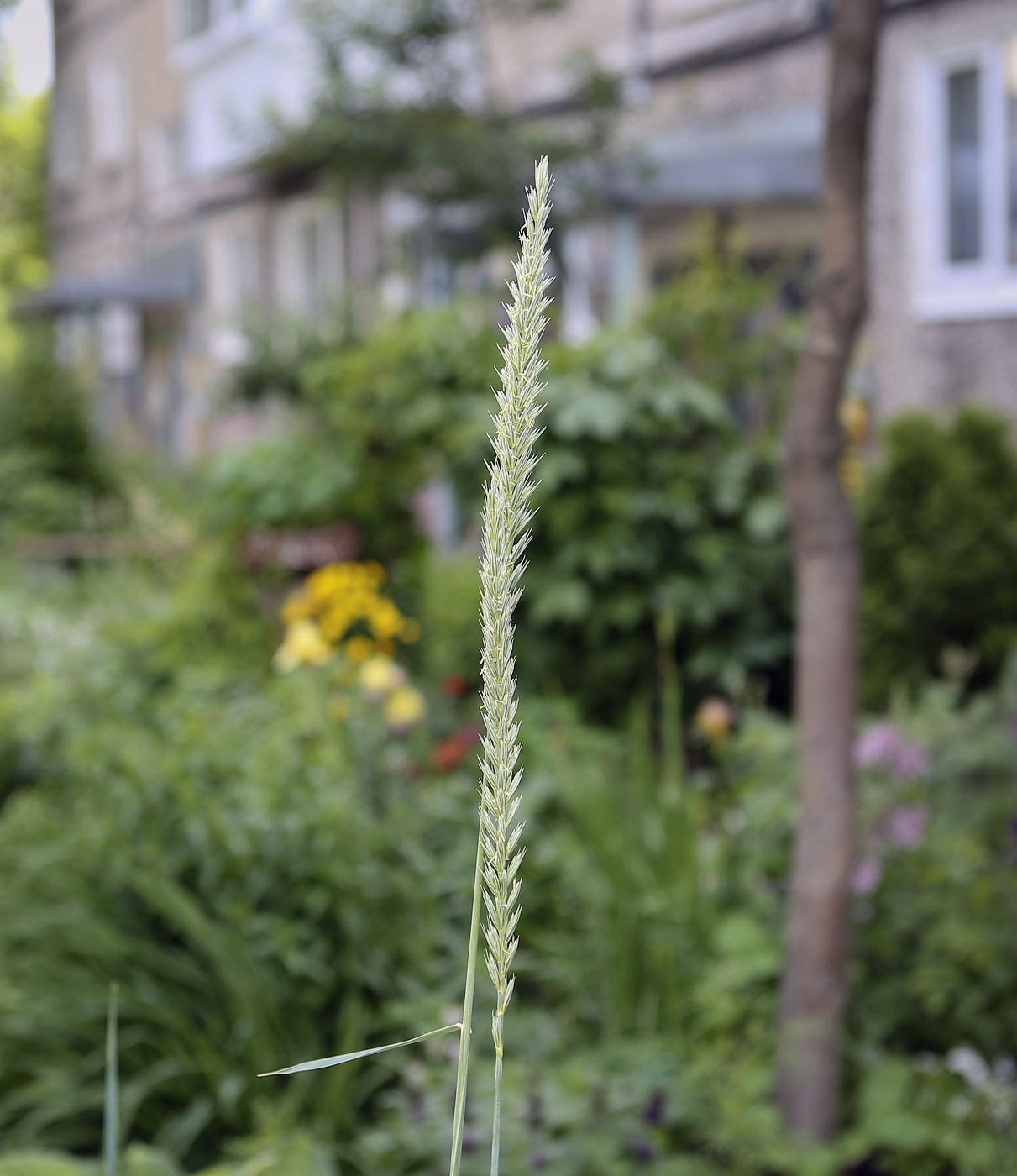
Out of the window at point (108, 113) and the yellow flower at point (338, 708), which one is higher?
the window at point (108, 113)

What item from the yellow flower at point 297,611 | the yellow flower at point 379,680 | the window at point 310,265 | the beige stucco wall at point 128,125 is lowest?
the yellow flower at point 379,680

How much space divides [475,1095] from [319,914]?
0.70 m

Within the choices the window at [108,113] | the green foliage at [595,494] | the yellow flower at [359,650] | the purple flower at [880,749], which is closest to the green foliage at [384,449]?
the green foliage at [595,494]

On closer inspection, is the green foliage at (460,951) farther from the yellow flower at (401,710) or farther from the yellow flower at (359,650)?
the yellow flower at (359,650)

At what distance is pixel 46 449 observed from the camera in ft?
36.3

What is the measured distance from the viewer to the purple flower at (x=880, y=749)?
115 inches

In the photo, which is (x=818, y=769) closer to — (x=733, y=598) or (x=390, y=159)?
(x=733, y=598)

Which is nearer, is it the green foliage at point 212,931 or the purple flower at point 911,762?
the green foliage at point 212,931

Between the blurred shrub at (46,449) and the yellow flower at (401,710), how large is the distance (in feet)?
22.7

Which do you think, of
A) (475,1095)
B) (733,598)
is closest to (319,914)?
(475,1095)

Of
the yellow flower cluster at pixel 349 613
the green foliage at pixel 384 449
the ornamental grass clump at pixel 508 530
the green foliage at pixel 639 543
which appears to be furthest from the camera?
the green foliage at pixel 384 449

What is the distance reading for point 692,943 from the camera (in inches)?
100

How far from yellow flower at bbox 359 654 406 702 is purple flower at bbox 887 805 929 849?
1475 millimetres

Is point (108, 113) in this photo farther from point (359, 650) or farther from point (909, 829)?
point (909, 829)
